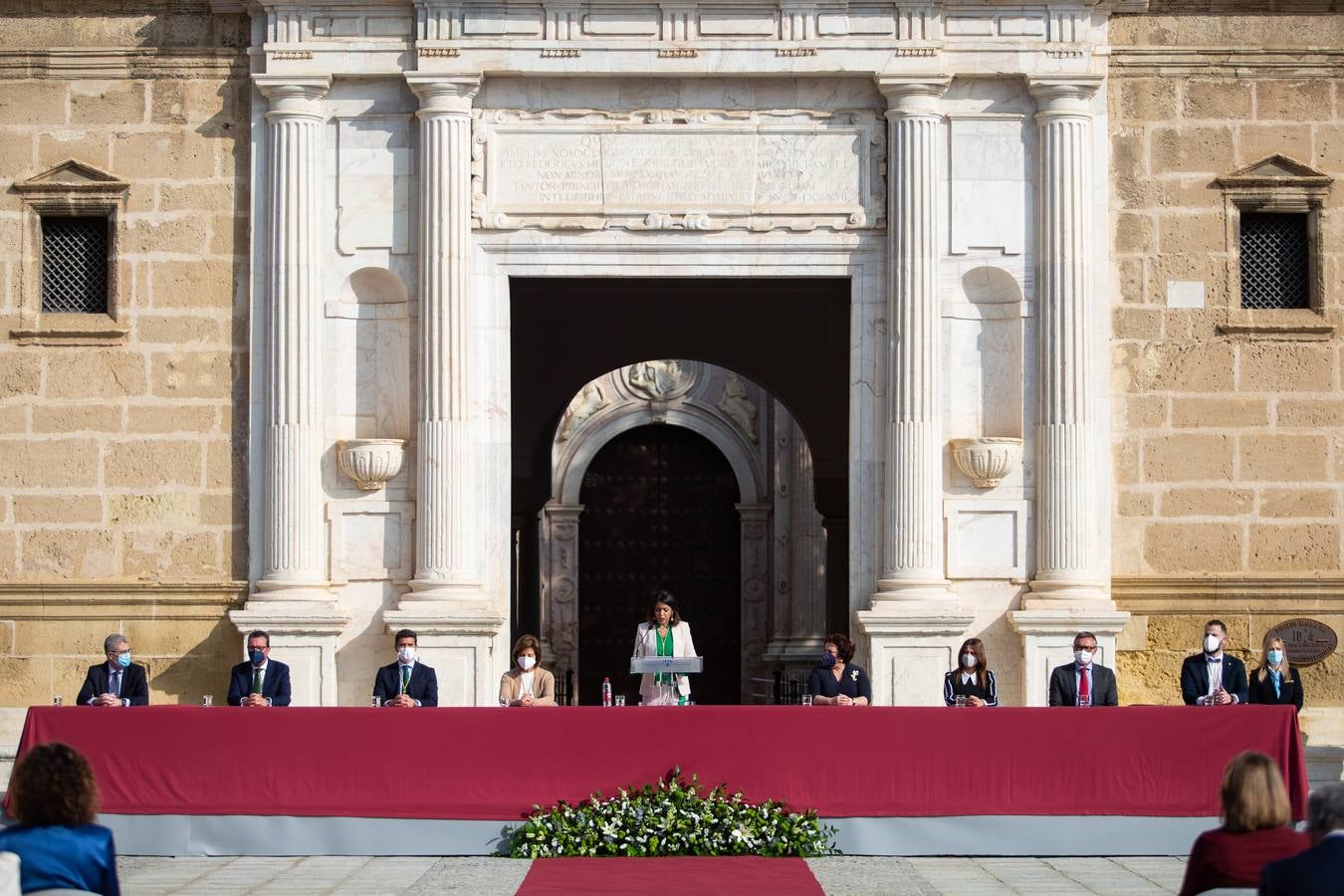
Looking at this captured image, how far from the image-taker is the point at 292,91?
18719mm

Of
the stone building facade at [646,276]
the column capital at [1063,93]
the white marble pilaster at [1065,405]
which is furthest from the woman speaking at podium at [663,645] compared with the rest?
the column capital at [1063,93]

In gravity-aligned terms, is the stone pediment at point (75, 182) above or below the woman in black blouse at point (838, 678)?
above

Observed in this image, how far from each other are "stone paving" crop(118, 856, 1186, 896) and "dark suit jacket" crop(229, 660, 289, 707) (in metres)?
2.23

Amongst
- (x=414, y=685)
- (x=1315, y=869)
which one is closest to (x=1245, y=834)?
(x=1315, y=869)

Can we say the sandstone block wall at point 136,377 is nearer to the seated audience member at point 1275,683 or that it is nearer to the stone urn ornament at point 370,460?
the stone urn ornament at point 370,460

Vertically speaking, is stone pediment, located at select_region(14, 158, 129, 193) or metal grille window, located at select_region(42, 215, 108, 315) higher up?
stone pediment, located at select_region(14, 158, 129, 193)

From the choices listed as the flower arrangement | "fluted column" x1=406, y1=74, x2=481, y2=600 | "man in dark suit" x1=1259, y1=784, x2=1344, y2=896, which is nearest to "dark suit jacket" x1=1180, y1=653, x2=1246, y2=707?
the flower arrangement

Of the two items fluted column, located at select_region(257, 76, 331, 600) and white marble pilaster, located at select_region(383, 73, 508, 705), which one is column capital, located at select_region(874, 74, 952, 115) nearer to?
white marble pilaster, located at select_region(383, 73, 508, 705)

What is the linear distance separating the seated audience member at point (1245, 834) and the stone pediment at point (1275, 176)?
39.1ft

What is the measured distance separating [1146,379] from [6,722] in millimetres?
10350

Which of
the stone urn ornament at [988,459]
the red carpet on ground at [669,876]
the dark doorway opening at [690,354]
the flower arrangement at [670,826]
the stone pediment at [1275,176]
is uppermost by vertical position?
the stone pediment at [1275,176]

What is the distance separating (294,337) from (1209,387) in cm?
800

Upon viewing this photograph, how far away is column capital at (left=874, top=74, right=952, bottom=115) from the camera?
1855cm

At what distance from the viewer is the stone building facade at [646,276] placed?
61.0 ft
